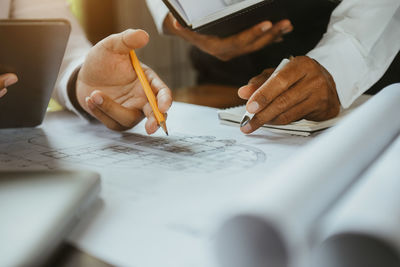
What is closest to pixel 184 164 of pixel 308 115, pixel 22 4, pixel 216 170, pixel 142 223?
pixel 216 170

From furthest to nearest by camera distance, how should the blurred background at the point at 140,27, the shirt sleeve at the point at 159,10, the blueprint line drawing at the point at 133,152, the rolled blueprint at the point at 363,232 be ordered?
the blurred background at the point at 140,27 < the shirt sleeve at the point at 159,10 < the blueprint line drawing at the point at 133,152 < the rolled blueprint at the point at 363,232

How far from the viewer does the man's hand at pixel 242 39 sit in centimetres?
98

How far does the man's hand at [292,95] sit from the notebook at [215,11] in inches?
4.8

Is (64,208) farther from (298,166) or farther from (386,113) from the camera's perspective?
(386,113)

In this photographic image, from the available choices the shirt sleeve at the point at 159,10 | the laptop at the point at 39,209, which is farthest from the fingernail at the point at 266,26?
the laptop at the point at 39,209

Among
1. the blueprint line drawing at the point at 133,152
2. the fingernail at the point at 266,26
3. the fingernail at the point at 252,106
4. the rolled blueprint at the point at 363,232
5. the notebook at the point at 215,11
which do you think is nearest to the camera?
the rolled blueprint at the point at 363,232

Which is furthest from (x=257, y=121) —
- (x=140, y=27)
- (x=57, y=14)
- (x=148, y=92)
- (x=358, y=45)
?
(x=140, y=27)

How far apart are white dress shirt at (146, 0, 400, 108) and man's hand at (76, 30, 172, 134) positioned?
0.32 meters

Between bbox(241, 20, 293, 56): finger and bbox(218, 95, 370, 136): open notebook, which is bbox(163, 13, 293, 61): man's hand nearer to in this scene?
bbox(241, 20, 293, 56): finger

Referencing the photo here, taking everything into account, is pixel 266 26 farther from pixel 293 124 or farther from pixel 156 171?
pixel 156 171

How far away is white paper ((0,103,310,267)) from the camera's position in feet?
1.04

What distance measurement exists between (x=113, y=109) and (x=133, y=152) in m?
0.12

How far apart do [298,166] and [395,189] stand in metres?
0.07

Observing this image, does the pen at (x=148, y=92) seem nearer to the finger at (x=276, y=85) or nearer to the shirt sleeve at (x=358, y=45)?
the finger at (x=276, y=85)
